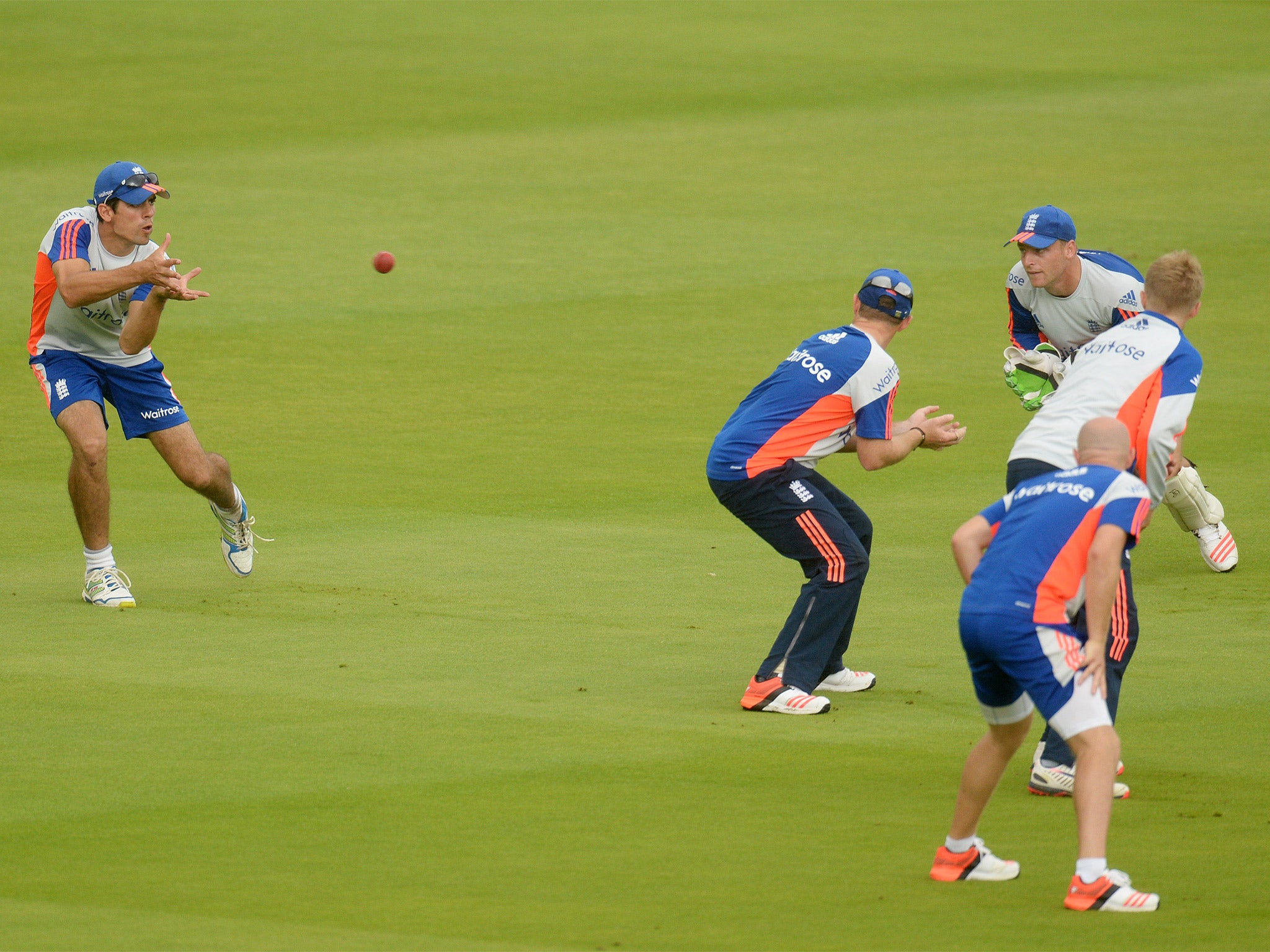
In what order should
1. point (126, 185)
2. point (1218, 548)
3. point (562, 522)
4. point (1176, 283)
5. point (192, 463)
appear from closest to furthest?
point (1176, 283), point (126, 185), point (192, 463), point (1218, 548), point (562, 522)

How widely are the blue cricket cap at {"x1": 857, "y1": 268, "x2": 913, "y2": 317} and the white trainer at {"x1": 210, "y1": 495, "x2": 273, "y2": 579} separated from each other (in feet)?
14.5

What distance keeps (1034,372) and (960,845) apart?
5093 millimetres

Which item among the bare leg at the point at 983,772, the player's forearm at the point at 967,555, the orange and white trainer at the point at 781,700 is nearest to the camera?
the bare leg at the point at 983,772

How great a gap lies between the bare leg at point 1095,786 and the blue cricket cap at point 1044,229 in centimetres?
446

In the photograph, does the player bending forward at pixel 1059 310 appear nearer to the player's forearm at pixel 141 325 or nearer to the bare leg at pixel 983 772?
the bare leg at pixel 983 772

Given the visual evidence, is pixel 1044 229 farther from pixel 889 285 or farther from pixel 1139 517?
pixel 1139 517

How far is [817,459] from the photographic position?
9.44 metres

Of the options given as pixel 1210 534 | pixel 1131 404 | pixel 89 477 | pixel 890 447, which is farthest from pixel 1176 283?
pixel 89 477

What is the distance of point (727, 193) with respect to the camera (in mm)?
28609

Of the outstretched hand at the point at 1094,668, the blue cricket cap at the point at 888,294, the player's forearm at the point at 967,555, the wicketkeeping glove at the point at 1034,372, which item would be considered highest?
the blue cricket cap at the point at 888,294

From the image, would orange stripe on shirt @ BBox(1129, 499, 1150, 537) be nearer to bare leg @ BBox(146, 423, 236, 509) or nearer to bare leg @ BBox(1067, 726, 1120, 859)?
bare leg @ BBox(1067, 726, 1120, 859)

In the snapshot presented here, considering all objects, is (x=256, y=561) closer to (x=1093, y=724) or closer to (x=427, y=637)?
(x=427, y=637)

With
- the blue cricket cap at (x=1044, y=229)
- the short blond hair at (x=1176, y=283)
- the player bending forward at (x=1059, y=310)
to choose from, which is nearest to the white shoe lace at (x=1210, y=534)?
the player bending forward at (x=1059, y=310)

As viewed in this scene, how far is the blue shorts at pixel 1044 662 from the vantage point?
643 cm
